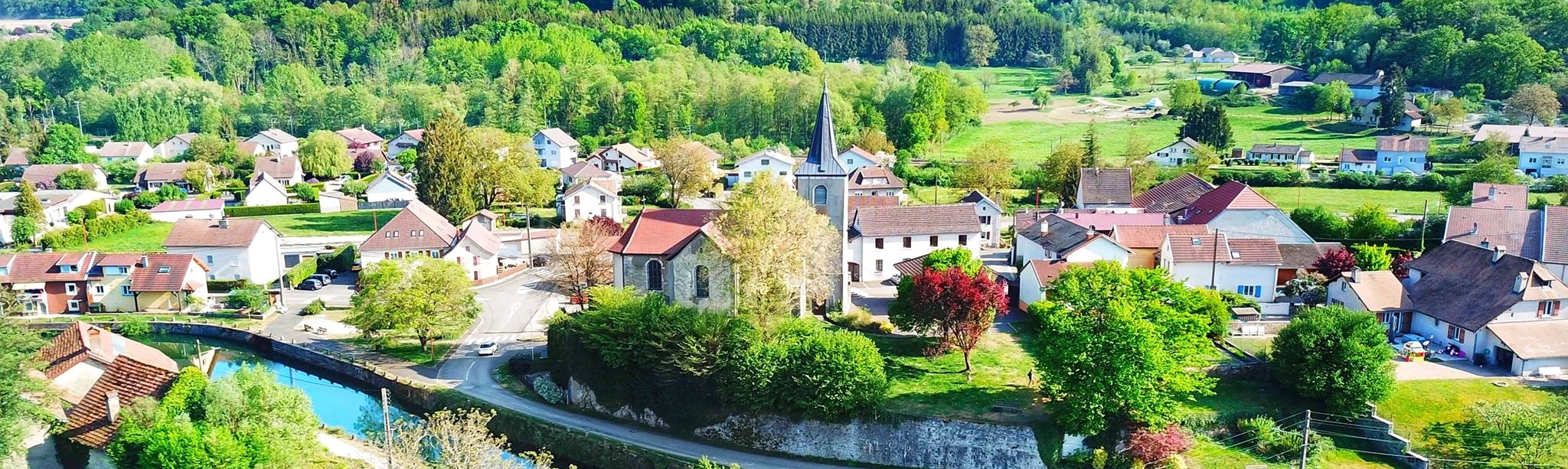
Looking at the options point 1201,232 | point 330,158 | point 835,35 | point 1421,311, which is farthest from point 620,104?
point 1421,311

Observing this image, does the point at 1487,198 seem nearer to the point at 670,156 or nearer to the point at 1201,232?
the point at 1201,232

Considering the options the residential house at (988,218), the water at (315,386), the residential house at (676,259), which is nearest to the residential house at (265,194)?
the water at (315,386)

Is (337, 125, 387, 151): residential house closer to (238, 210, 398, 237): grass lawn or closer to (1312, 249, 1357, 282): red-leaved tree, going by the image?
(238, 210, 398, 237): grass lawn

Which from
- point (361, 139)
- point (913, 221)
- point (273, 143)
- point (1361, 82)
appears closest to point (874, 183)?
point (913, 221)

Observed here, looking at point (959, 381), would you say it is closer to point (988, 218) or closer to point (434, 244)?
point (988, 218)

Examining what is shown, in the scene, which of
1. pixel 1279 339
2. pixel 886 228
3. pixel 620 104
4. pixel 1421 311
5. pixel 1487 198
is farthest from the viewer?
pixel 620 104
